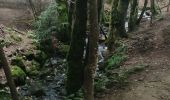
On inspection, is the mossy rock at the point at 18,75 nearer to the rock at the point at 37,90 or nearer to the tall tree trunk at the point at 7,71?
the rock at the point at 37,90

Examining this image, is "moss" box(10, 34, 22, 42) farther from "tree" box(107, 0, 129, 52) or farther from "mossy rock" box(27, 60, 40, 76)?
"tree" box(107, 0, 129, 52)

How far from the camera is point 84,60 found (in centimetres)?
1410

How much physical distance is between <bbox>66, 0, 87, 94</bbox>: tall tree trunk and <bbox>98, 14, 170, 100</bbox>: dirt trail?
162 centimetres

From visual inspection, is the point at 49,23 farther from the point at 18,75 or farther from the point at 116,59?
the point at 116,59

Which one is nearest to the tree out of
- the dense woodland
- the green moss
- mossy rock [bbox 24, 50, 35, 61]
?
the dense woodland

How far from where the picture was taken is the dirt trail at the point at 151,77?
12508mm

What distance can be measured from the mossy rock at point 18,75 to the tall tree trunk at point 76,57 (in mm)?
2911

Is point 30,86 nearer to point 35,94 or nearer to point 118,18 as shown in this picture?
point 35,94

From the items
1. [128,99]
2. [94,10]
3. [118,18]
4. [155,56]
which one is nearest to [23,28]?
[118,18]

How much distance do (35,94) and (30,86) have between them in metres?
1.10

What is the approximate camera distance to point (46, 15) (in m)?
20.0

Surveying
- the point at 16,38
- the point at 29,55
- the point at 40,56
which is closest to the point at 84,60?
the point at 29,55

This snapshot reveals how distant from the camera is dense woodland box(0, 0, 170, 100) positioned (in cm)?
1216

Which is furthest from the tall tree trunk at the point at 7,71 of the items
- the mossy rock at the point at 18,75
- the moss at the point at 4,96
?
the mossy rock at the point at 18,75
